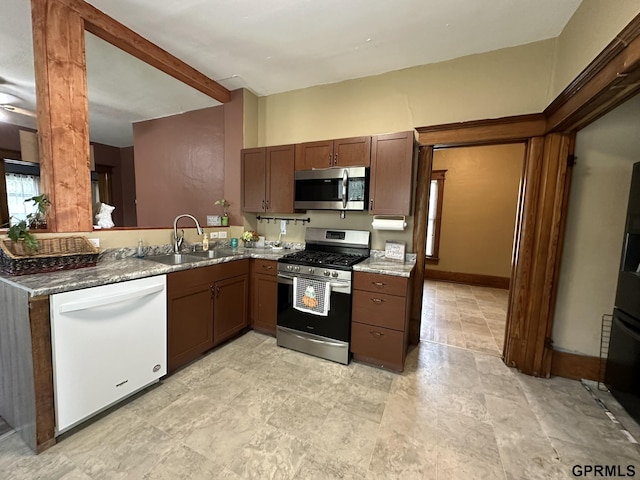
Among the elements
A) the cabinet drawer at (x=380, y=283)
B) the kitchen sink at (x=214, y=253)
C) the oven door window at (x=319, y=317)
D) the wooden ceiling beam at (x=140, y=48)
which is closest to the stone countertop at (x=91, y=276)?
the kitchen sink at (x=214, y=253)

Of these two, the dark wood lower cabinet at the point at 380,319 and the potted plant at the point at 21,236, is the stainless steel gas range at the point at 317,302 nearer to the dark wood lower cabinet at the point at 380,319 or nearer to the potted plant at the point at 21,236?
the dark wood lower cabinet at the point at 380,319

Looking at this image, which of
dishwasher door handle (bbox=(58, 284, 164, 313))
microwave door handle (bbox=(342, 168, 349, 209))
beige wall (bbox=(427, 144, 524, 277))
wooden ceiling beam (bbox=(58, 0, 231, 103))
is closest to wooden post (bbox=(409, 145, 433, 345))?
microwave door handle (bbox=(342, 168, 349, 209))

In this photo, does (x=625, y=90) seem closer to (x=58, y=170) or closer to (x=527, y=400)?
(x=527, y=400)

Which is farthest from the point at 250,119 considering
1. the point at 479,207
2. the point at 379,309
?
the point at 479,207

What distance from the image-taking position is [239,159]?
329 cm

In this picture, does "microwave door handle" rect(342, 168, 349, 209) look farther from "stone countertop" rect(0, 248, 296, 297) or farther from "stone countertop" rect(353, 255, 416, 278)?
"stone countertop" rect(0, 248, 296, 297)

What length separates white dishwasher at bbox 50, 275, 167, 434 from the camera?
1453 millimetres

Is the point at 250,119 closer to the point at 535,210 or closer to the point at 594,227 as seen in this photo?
the point at 535,210

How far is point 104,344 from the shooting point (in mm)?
1624

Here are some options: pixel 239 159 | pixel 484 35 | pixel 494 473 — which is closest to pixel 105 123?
pixel 239 159

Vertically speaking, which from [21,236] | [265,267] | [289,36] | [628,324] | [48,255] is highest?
[289,36]

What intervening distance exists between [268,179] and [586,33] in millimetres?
2820

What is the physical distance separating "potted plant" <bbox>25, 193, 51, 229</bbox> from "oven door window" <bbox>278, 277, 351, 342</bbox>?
1846 mm

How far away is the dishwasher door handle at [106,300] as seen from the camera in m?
1.44
